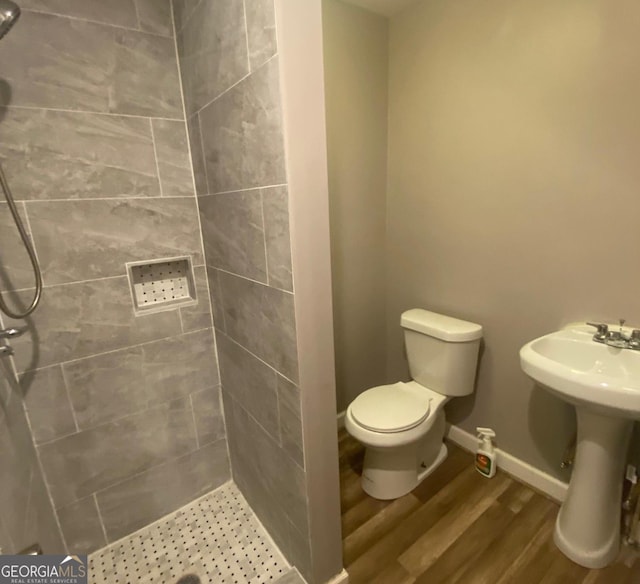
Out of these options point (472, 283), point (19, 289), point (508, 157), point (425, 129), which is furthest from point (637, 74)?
point (19, 289)

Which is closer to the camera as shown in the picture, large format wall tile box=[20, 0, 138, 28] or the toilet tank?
large format wall tile box=[20, 0, 138, 28]

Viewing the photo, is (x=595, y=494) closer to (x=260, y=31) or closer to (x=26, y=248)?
(x=260, y=31)

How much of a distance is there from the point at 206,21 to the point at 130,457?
1.71 metres

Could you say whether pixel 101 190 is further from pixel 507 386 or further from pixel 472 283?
pixel 507 386

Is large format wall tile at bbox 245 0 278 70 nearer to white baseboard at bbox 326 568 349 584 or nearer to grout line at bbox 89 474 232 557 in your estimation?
white baseboard at bbox 326 568 349 584

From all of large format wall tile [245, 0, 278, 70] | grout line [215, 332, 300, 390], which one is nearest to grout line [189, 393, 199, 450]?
grout line [215, 332, 300, 390]

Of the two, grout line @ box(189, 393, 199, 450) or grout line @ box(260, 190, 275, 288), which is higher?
grout line @ box(260, 190, 275, 288)

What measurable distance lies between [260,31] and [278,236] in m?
0.51

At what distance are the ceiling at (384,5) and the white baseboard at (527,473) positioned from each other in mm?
2306

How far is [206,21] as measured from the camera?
43.1 inches

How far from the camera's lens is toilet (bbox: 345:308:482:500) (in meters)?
1.50

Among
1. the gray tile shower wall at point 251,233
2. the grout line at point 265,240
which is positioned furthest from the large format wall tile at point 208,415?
the grout line at point 265,240

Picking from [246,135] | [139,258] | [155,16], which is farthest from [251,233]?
[155,16]

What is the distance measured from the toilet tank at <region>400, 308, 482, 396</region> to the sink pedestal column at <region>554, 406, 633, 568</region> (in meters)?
0.50
